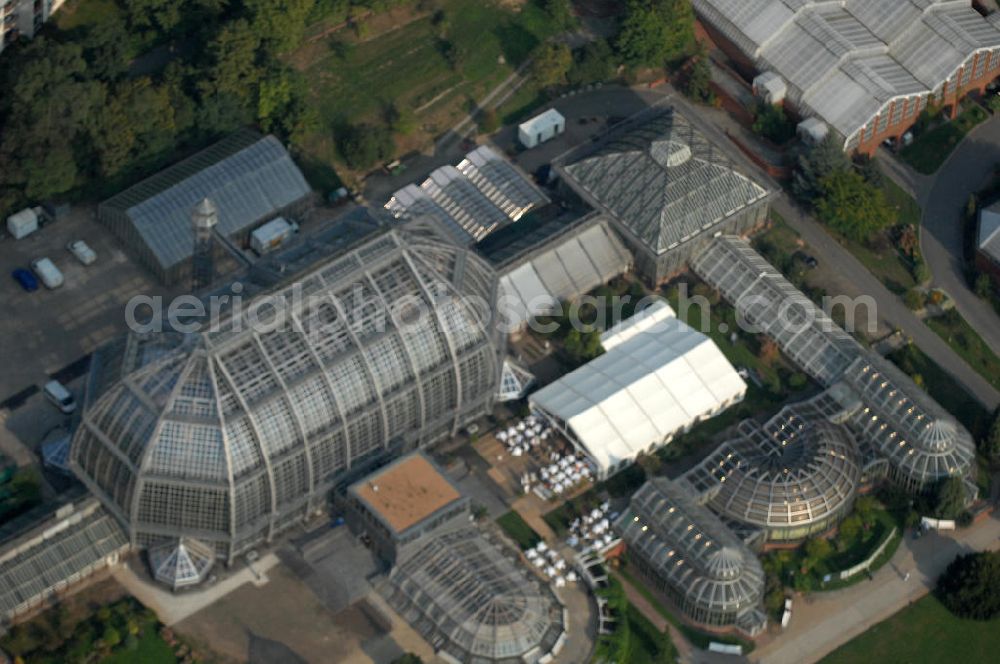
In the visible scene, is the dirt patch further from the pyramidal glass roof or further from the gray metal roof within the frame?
the gray metal roof

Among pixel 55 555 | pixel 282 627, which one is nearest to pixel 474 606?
pixel 282 627

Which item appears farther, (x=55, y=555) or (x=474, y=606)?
(x=55, y=555)

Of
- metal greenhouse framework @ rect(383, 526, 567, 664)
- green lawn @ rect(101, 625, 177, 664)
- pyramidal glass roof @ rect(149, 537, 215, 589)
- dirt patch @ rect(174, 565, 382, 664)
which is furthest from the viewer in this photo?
pyramidal glass roof @ rect(149, 537, 215, 589)

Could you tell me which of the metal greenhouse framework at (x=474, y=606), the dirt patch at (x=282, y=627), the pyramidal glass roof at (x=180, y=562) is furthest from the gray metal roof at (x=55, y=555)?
the metal greenhouse framework at (x=474, y=606)

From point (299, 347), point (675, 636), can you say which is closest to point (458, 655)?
point (675, 636)

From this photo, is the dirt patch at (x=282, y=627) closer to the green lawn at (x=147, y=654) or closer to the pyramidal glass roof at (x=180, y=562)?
the green lawn at (x=147, y=654)

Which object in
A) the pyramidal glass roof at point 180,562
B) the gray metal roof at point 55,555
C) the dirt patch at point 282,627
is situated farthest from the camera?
the pyramidal glass roof at point 180,562

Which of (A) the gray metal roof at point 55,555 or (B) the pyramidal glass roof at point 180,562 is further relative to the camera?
(B) the pyramidal glass roof at point 180,562

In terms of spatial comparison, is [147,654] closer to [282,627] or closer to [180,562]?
[180,562]

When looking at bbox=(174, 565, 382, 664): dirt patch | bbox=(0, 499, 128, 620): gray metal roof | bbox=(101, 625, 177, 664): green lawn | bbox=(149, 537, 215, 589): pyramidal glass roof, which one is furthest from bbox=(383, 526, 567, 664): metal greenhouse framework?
bbox=(0, 499, 128, 620): gray metal roof

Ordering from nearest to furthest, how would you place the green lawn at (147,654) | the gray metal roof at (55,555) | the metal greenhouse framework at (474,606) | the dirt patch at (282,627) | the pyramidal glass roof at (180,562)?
the metal greenhouse framework at (474,606) < the green lawn at (147,654) < the gray metal roof at (55,555) < the dirt patch at (282,627) < the pyramidal glass roof at (180,562)

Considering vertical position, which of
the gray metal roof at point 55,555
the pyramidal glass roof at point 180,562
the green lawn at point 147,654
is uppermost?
the gray metal roof at point 55,555

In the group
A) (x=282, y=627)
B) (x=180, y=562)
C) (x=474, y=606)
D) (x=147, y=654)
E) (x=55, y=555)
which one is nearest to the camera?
(x=147, y=654)
